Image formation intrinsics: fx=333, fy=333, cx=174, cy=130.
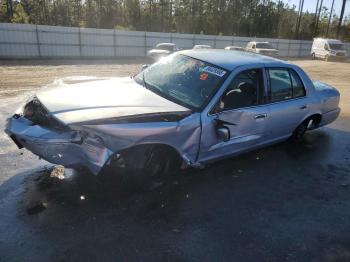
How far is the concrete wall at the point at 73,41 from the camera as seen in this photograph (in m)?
20.6

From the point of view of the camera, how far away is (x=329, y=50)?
31250mm

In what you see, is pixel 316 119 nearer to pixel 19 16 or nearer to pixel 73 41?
pixel 73 41

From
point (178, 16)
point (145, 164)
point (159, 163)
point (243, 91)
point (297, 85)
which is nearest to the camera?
point (145, 164)

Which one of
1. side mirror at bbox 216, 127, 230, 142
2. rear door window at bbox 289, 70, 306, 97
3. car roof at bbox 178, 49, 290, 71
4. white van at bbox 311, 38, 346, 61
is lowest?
white van at bbox 311, 38, 346, 61

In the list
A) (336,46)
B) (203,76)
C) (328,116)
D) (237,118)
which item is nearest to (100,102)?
(203,76)

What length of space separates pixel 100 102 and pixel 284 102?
291 centimetres

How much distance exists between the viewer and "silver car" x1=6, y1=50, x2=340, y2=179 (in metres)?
3.47

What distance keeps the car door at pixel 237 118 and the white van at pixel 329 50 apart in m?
30.2

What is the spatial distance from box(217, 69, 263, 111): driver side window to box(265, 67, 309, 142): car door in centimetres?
24

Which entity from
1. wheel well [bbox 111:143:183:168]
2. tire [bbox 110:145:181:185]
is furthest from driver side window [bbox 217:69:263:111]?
tire [bbox 110:145:181:185]

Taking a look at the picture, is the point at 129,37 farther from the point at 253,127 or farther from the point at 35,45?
the point at 253,127

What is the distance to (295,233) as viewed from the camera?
11.5 feet

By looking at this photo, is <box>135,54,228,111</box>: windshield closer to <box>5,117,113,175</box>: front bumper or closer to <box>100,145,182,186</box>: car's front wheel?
<box>100,145,182,186</box>: car's front wheel

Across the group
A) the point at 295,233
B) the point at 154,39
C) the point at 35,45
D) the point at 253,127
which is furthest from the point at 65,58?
A: the point at 295,233
